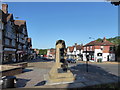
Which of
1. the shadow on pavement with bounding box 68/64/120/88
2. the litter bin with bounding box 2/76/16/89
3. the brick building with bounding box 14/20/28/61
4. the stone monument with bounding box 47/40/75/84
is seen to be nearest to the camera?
the litter bin with bounding box 2/76/16/89

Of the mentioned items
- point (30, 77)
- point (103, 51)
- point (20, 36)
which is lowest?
point (30, 77)

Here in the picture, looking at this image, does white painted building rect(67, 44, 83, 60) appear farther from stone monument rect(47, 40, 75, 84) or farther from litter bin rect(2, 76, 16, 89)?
litter bin rect(2, 76, 16, 89)

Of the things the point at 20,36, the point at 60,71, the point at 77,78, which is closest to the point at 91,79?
the point at 77,78

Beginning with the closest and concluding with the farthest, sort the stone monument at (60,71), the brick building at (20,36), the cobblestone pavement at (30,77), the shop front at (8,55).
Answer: the stone monument at (60,71), the cobblestone pavement at (30,77), the shop front at (8,55), the brick building at (20,36)

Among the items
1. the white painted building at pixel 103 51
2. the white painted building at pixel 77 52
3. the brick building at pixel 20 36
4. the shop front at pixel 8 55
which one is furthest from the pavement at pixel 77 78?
the white painted building at pixel 77 52

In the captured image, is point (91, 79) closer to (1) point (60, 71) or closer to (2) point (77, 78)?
(2) point (77, 78)

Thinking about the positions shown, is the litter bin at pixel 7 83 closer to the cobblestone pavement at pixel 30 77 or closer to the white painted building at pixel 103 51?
the cobblestone pavement at pixel 30 77

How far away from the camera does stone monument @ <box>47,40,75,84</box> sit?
1079 centimetres

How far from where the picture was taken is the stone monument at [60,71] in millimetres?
10794

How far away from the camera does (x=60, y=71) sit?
11.6m

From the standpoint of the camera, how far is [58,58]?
12320 millimetres

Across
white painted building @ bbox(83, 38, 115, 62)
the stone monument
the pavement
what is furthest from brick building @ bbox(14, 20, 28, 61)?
the stone monument

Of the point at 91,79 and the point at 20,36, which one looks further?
the point at 20,36

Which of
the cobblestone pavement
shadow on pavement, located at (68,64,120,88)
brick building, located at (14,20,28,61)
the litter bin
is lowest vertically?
the cobblestone pavement
